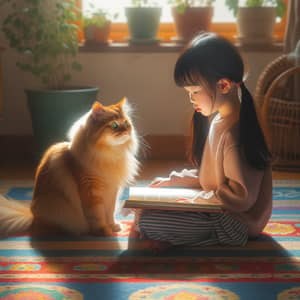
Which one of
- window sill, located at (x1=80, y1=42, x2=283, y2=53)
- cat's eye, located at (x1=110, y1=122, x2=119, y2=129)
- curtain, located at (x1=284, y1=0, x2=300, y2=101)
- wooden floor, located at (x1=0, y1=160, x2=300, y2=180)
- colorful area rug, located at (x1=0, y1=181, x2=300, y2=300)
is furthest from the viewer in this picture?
window sill, located at (x1=80, y1=42, x2=283, y2=53)

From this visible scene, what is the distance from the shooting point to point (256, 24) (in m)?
2.98

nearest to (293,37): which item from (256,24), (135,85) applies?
(256,24)

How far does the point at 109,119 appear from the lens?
1.75 meters

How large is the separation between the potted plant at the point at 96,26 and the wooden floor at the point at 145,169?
72 centimetres

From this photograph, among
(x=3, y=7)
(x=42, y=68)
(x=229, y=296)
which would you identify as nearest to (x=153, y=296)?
(x=229, y=296)

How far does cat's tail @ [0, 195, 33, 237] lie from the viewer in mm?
1823

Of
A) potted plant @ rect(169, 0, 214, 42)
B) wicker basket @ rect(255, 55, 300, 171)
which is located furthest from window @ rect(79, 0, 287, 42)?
A: wicker basket @ rect(255, 55, 300, 171)

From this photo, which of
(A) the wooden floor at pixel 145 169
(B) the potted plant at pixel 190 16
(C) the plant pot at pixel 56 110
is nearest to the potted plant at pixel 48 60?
(C) the plant pot at pixel 56 110

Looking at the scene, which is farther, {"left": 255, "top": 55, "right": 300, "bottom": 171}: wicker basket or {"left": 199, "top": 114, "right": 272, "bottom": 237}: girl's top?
{"left": 255, "top": 55, "right": 300, "bottom": 171}: wicker basket

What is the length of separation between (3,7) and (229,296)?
2.12m

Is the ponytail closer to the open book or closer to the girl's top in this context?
the girl's top

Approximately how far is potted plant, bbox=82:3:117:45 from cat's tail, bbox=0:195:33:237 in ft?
4.52

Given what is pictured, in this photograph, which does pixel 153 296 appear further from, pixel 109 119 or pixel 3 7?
pixel 3 7

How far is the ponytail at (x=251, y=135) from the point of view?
1590mm
